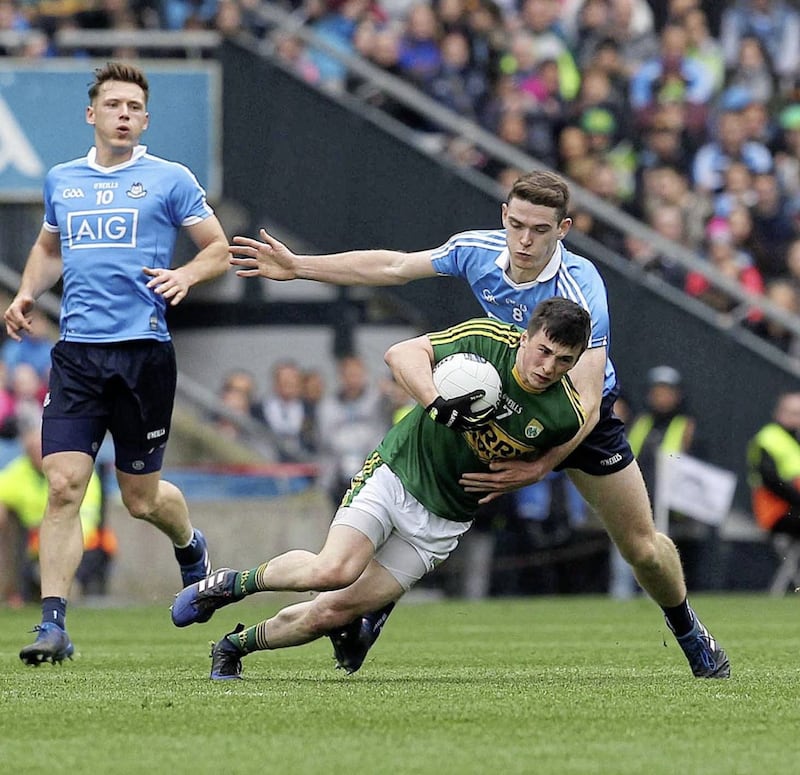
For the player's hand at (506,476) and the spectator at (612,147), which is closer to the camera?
the player's hand at (506,476)

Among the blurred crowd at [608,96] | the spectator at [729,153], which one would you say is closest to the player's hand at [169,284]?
the blurred crowd at [608,96]

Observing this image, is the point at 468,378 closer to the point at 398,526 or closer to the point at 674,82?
the point at 398,526

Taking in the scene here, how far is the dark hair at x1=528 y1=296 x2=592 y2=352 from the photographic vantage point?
7.00 m

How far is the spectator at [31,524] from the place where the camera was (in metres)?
15.2

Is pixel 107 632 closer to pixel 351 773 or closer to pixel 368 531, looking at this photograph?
pixel 368 531

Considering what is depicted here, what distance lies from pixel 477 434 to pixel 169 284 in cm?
173

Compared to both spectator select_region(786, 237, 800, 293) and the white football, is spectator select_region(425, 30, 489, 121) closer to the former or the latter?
spectator select_region(786, 237, 800, 293)

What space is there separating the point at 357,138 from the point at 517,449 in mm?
10434

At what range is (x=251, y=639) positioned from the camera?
7.67 metres

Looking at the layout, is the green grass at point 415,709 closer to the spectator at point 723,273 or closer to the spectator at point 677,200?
the spectator at point 723,273

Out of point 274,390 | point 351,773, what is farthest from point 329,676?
point 274,390

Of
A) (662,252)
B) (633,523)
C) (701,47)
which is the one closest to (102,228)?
(633,523)

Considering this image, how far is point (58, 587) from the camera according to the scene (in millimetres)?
8305

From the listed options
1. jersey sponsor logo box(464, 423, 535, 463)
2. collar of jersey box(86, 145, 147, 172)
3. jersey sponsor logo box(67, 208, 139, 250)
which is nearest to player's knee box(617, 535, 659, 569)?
jersey sponsor logo box(464, 423, 535, 463)
